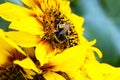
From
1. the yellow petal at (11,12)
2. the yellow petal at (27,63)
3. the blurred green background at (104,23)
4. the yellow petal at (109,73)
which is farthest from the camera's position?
the blurred green background at (104,23)

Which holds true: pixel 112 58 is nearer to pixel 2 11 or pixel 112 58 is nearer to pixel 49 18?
pixel 49 18

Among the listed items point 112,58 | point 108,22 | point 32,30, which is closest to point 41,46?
point 32,30

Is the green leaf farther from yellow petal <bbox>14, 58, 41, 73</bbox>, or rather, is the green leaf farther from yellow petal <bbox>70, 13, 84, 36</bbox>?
yellow petal <bbox>14, 58, 41, 73</bbox>

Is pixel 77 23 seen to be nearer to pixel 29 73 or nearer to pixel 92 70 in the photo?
pixel 92 70

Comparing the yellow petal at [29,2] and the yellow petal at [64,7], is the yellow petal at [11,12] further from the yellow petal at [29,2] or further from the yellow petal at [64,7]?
the yellow petal at [64,7]

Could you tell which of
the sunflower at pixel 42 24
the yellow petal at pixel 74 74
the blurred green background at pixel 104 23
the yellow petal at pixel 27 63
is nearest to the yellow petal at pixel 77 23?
the sunflower at pixel 42 24

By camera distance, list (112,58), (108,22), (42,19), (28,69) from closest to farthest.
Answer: (28,69) → (42,19) → (112,58) → (108,22)

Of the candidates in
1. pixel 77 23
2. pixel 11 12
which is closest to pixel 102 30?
pixel 77 23

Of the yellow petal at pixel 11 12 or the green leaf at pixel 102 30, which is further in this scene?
the green leaf at pixel 102 30
